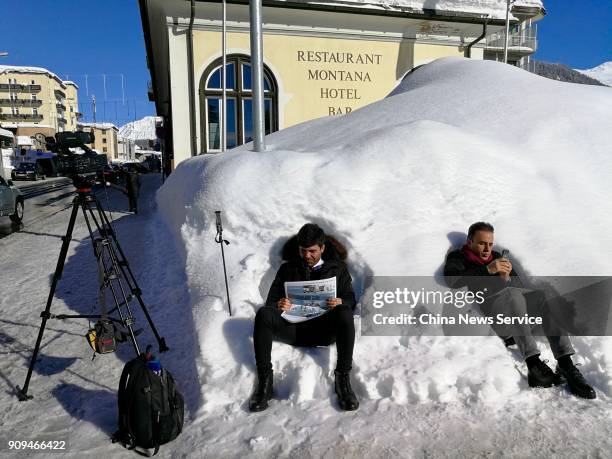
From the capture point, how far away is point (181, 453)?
251 cm

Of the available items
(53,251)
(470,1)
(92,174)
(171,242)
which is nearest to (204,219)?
(92,174)

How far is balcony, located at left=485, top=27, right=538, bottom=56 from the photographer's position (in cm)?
3058

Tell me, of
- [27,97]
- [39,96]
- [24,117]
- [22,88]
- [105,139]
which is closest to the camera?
[24,117]

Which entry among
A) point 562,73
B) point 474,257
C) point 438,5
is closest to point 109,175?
point 474,257

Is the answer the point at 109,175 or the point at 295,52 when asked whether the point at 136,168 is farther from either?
the point at 109,175

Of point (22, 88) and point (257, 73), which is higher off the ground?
point (22, 88)

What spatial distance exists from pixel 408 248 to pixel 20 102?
10011 cm

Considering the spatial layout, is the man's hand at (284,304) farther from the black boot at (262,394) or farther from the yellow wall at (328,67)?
the yellow wall at (328,67)

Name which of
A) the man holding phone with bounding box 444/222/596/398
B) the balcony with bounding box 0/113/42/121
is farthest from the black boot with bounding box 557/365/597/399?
the balcony with bounding box 0/113/42/121

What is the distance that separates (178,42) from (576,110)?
10.5 meters

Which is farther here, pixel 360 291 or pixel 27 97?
pixel 27 97

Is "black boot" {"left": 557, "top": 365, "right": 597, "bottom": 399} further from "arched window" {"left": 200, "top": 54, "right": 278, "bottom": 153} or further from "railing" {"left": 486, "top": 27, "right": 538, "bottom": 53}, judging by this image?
"railing" {"left": 486, "top": 27, "right": 538, "bottom": 53}

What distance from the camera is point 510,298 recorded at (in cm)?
309

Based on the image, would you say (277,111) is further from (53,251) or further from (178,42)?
(53,251)
